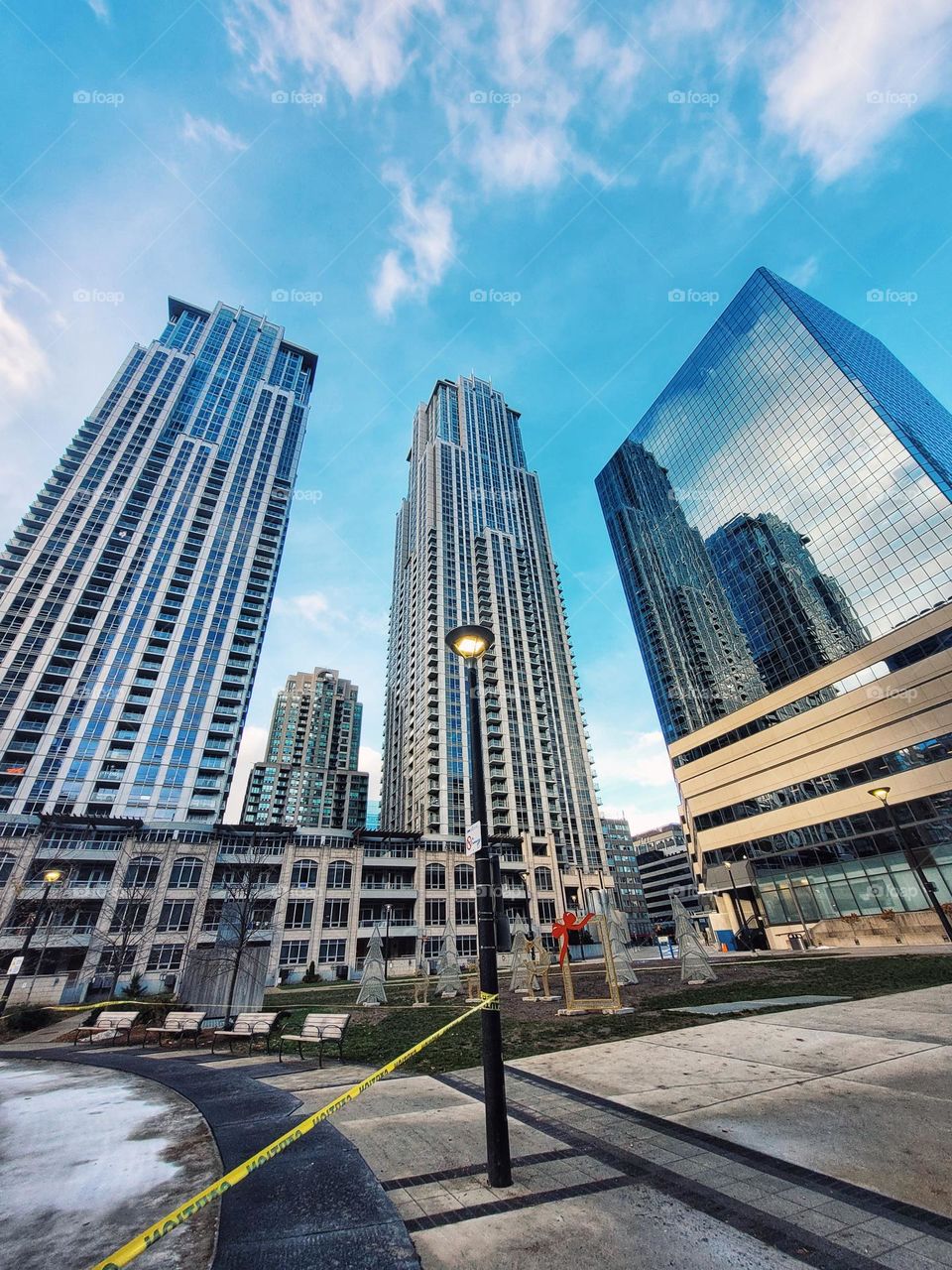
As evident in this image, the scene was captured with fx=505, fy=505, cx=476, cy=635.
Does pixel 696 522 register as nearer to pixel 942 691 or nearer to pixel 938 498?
pixel 938 498

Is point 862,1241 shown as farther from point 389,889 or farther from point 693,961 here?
point 389,889

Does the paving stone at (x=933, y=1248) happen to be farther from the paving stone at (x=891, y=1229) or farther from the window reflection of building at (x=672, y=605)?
the window reflection of building at (x=672, y=605)

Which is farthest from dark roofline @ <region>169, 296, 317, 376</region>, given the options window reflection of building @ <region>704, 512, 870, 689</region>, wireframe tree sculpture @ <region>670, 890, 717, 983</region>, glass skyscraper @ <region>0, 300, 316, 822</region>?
wireframe tree sculpture @ <region>670, 890, 717, 983</region>

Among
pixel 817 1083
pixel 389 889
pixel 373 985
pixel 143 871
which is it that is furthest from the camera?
pixel 389 889

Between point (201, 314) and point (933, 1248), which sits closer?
point (933, 1248)

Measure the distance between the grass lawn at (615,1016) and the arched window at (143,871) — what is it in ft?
133

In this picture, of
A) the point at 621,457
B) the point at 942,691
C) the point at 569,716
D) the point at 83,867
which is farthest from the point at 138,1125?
the point at 621,457

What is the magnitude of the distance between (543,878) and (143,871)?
48.2 m

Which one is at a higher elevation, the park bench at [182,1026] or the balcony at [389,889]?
the balcony at [389,889]

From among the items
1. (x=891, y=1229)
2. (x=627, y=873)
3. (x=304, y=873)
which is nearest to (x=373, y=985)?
(x=891, y=1229)

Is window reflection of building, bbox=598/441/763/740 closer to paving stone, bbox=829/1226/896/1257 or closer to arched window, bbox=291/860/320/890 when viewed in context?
arched window, bbox=291/860/320/890

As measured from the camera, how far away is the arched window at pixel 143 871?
1957 inches

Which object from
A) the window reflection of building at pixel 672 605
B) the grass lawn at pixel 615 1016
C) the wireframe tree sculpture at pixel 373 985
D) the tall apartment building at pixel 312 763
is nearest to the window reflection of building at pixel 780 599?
the window reflection of building at pixel 672 605

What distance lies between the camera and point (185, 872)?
5166cm
